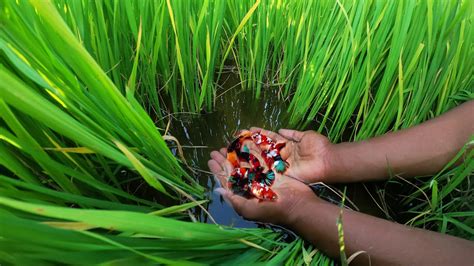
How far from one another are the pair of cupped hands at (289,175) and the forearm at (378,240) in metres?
0.04

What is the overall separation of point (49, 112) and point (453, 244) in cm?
62

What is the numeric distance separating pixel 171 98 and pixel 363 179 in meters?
0.54

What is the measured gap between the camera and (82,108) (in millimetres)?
526

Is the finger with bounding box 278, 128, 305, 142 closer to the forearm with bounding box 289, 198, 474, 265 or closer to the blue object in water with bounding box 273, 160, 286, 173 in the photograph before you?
the blue object in water with bounding box 273, 160, 286, 173

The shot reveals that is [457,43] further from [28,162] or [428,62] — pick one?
[28,162]

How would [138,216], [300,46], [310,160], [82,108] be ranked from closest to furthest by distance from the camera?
1. [138,216]
2. [82,108]
3. [310,160]
4. [300,46]

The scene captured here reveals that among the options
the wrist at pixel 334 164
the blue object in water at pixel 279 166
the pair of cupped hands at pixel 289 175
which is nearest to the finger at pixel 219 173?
the pair of cupped hands at pixel 289 175

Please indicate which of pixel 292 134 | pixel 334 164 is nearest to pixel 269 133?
pixel 292 134

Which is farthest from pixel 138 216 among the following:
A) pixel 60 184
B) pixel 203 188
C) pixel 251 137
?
pixel 251 137

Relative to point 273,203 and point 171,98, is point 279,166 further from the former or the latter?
point 171,98

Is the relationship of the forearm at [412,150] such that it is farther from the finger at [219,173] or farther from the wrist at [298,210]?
the finger at [219,173]

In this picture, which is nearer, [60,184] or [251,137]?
[60,184]

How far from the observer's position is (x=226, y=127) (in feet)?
3.13

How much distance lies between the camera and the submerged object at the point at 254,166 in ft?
→ 2.56
